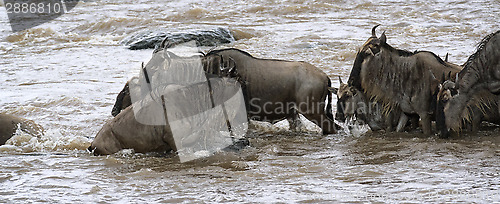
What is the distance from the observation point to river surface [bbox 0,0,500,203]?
6062 mm

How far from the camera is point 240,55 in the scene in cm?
866

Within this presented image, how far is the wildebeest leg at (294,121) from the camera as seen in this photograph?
876 centimetres

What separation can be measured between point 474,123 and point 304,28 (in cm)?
1068

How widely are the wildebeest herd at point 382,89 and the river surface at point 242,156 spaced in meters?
0.24

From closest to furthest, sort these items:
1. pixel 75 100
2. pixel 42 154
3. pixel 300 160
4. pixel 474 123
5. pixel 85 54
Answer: pixel 300 160 → pixel 42 154 → pixel 474 123 → pixel 75 100 → pixel 85 54

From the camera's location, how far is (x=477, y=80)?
27.1 feet

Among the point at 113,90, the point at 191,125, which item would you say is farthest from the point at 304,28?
the point at 191,125

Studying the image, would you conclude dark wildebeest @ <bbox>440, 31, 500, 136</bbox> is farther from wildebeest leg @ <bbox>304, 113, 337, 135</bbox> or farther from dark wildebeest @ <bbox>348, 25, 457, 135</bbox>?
wildebeest leg @ <bbox>304, 113, 337, 135</bbox>

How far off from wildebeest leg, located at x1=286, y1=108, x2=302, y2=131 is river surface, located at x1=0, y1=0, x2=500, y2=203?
18 cm

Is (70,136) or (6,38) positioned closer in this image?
(70,136)

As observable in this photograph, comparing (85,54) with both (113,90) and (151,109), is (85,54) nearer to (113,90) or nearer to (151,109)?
(113,90)

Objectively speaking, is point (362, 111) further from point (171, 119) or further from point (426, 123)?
point (171, 119)

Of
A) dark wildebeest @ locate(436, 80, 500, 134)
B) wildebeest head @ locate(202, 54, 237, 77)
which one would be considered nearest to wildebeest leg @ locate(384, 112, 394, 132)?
dark wildebeest @ locate(436, 80, 500, 134)

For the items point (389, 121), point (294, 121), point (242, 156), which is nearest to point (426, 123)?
point (389, 121)
